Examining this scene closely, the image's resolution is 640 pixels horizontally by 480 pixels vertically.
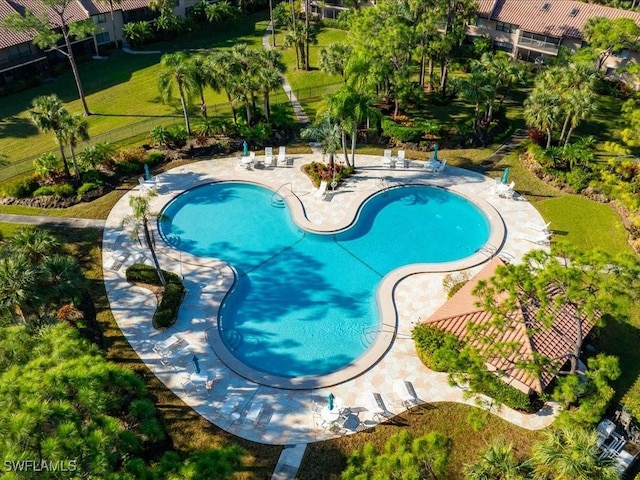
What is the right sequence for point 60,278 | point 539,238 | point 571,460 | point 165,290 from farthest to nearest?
point 539,238 → point 165,290 → point 60,278 → point 571,460

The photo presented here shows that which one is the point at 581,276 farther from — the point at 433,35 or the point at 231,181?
the point at 433,35

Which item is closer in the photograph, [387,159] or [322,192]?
[322,192]

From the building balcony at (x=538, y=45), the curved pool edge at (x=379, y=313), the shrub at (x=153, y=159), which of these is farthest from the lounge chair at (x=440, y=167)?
the building balcony at (x=538, y=45)

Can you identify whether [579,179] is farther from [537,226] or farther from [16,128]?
[16,128]

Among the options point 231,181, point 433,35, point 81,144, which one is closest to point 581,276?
point 231,181

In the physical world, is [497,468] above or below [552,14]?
below

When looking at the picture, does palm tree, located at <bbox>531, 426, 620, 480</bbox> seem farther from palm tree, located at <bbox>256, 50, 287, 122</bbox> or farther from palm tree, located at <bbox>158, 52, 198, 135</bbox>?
palm tree, located at <bbox>158, 52, 198, 135</bbox>

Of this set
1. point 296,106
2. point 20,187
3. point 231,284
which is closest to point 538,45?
point 296,106

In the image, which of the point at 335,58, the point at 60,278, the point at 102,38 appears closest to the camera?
the point at 60,278
